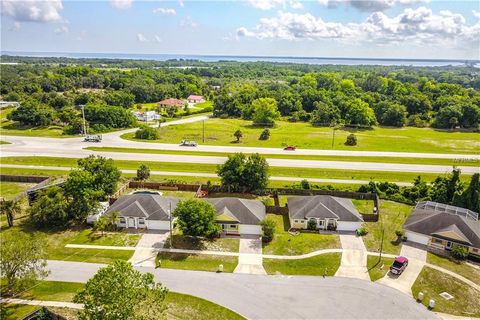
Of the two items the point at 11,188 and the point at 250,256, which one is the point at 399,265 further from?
the point at 11,188

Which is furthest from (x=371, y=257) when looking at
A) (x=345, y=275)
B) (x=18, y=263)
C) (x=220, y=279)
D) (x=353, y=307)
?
(x=18, y=263)

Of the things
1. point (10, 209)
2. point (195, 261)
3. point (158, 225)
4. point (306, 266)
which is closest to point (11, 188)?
point (10, 209)

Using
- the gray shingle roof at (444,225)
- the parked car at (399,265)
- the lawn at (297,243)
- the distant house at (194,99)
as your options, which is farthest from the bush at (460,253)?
the distant house at (194,99)

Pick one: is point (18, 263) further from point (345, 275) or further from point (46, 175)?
point (46, 175)

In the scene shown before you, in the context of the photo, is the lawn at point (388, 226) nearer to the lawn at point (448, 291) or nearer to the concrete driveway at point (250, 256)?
the lawn at point (448, 291)

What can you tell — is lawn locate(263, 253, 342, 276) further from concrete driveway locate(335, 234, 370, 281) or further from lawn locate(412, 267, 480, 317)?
lawn locate(412, 267, 480, 317)

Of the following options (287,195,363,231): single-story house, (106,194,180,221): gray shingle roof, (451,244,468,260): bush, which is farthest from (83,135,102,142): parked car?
(451,244,468,260): bush

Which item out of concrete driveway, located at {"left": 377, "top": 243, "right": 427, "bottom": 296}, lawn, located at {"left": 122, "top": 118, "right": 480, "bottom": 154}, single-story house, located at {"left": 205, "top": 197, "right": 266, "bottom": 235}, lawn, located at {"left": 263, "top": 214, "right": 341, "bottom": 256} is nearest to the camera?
concrete driveway, located at {"left": 377, "top": 243, "right": 427, "bottom": 296}
